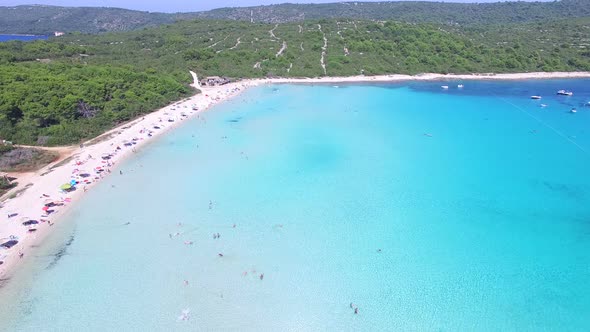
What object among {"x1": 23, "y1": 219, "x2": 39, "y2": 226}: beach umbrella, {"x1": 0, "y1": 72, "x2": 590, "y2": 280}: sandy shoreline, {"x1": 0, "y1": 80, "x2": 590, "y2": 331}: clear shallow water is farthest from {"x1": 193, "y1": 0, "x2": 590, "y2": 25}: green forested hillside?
{"x1": 23, "y1": 219, "x2": 39, "y2": 226}: beach umbrella

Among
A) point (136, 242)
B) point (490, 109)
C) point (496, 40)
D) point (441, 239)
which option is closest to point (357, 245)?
point (441, 239)

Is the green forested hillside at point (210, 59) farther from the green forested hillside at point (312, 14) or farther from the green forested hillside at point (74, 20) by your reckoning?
the green forested hillside at point (74, 20)

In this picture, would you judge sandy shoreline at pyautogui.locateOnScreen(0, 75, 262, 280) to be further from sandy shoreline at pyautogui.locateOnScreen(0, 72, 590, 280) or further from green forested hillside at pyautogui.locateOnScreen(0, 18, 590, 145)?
green forested hillside at pyautogui.locateOnScreen(0, 18, 590, 145)

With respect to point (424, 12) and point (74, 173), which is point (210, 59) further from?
point (424, 12)

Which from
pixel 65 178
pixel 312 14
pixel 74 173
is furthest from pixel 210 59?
pixel 312 14

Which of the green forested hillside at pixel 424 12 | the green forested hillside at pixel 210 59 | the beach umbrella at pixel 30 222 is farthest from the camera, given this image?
the green forested hillside at pixel 424 12

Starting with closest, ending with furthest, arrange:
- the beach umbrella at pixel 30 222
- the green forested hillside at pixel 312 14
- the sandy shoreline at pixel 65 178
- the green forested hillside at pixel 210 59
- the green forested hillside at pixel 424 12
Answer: the sandy shoreline at pixel 65 178
the beach umbrella at pixel 30 222
the green forested hillside at pixel 210 59
the green forested hillside at pixel 424 12
the green forested hillside at pixel 312 14

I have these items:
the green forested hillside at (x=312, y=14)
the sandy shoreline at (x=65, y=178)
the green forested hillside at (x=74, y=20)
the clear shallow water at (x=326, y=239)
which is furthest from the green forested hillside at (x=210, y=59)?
the green forested hillside at (x=74, y=20)

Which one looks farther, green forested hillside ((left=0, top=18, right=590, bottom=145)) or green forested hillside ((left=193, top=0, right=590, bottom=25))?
green forested hillside ((left=193, top=0, right=590, bottom=25))
